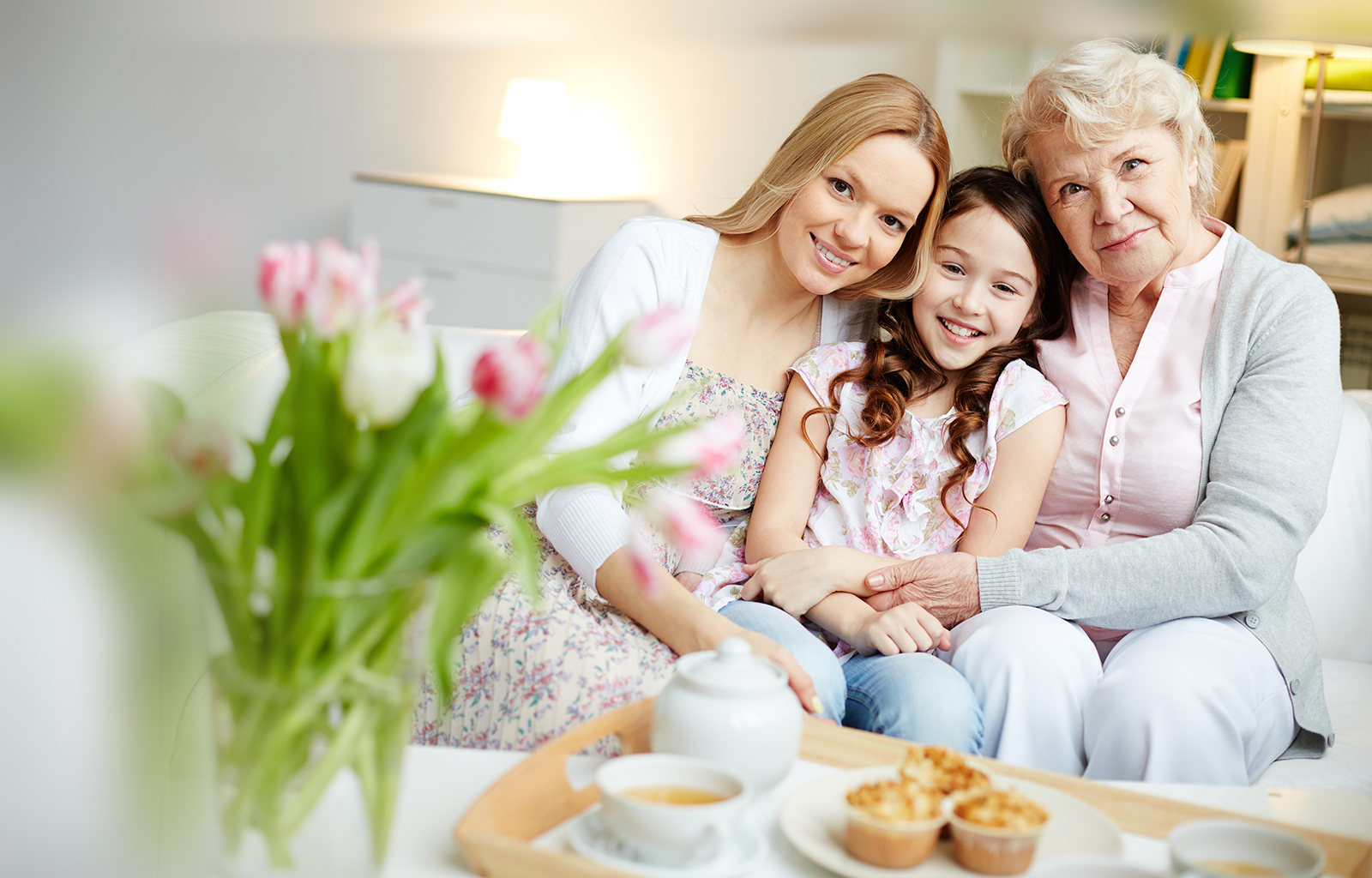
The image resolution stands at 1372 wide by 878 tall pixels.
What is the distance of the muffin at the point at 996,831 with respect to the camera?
0.75 meters

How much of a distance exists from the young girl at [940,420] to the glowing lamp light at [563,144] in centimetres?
218

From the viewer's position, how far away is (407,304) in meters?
0.56

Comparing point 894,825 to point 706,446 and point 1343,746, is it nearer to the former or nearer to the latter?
point 706,446

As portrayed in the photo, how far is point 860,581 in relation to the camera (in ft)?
4.68

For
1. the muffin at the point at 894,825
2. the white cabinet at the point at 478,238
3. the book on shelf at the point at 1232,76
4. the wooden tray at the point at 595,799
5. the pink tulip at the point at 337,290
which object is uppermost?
the book on shelf at the point at 1232,76

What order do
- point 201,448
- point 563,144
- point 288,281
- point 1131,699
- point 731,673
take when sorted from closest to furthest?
point 201,448 < point 288,281 < point 731,673 < point 1131,699 < point 563,144

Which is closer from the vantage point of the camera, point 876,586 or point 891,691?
point 891,691

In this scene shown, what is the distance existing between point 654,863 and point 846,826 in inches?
5.6

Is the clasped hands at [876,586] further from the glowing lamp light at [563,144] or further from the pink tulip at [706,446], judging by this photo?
the glowing lamp light at [563,144]

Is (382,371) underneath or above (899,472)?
above

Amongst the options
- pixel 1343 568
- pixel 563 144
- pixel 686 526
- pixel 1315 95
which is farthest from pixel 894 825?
pixel 563 144

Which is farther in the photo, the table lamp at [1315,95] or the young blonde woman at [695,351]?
the table lamp at [1315,95]

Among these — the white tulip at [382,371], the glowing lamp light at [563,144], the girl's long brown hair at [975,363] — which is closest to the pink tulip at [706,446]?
the white tulip at [382,371]

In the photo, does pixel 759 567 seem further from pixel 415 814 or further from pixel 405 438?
pixel 405 438
